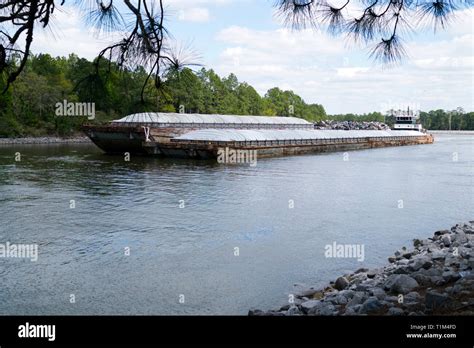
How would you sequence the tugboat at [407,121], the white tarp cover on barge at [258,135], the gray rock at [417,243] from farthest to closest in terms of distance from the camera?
the tugboat at [407,121] → the white tarp cover on barge at [258,135] → the gray rock at [417,243]

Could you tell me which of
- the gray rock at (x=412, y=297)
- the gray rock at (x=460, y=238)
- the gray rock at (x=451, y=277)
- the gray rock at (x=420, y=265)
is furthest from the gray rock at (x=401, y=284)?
the gray rock at (x=460, y=238)

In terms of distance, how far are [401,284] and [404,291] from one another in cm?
19

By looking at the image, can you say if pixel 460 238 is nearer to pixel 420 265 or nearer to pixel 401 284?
pixel 420 265

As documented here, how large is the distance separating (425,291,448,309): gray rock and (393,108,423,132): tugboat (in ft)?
315

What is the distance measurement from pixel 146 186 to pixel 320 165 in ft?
62.1

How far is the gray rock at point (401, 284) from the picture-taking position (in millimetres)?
8891

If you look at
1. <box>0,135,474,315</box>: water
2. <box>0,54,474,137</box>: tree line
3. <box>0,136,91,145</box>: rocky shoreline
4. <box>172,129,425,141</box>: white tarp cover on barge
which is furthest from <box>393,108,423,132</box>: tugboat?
<box>0,135,474,315</box>: water

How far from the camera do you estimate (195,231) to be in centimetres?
1678

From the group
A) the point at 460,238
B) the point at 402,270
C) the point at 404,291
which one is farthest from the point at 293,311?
the point at 460,238

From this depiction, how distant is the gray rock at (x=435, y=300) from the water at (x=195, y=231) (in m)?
3.43

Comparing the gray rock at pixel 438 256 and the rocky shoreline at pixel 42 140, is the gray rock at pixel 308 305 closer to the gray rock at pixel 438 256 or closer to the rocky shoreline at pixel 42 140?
the gray rock at pixel 438 256

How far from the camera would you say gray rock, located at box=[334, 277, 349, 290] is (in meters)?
10.8

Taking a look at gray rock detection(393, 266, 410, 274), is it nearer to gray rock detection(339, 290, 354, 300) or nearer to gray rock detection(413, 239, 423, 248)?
gray rock detection(339, 290, 354, 300)
